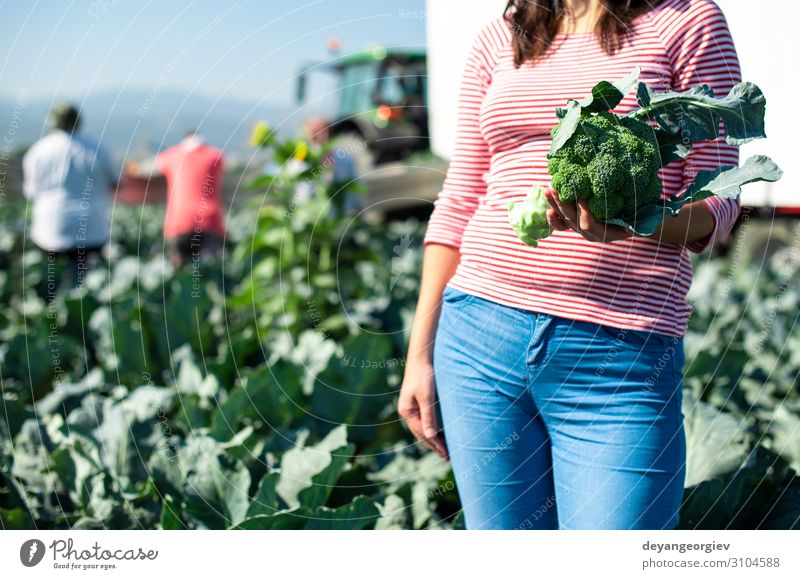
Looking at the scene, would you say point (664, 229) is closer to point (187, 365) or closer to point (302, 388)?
point (302, 388)

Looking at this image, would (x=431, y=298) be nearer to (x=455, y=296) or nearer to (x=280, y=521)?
(x=455, y=296)

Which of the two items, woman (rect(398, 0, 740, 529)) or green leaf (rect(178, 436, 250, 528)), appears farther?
green leaf (rect(178, 436, 250, 528))

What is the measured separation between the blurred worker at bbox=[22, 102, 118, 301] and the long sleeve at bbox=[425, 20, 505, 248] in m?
5.51

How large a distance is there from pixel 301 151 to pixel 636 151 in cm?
419

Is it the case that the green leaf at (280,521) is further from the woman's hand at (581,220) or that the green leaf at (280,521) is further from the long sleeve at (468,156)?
the woman's hand at (581,220)

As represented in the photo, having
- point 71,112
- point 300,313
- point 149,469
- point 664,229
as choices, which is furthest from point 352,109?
point 664,229

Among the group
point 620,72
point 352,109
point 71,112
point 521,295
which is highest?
point 352,109

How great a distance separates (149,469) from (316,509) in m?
0.77

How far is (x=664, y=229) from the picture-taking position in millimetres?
1950

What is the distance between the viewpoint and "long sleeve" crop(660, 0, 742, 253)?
6.60 ft

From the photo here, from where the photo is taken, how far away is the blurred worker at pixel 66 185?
7332mm

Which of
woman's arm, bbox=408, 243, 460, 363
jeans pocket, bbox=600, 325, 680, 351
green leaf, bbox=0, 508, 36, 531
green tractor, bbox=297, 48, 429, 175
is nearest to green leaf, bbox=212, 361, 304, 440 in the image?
green leaf, bbox=0, 508, 36, 531

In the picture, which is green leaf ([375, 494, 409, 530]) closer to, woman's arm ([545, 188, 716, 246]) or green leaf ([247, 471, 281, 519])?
green leaf ([247, 471, 281, 519])
